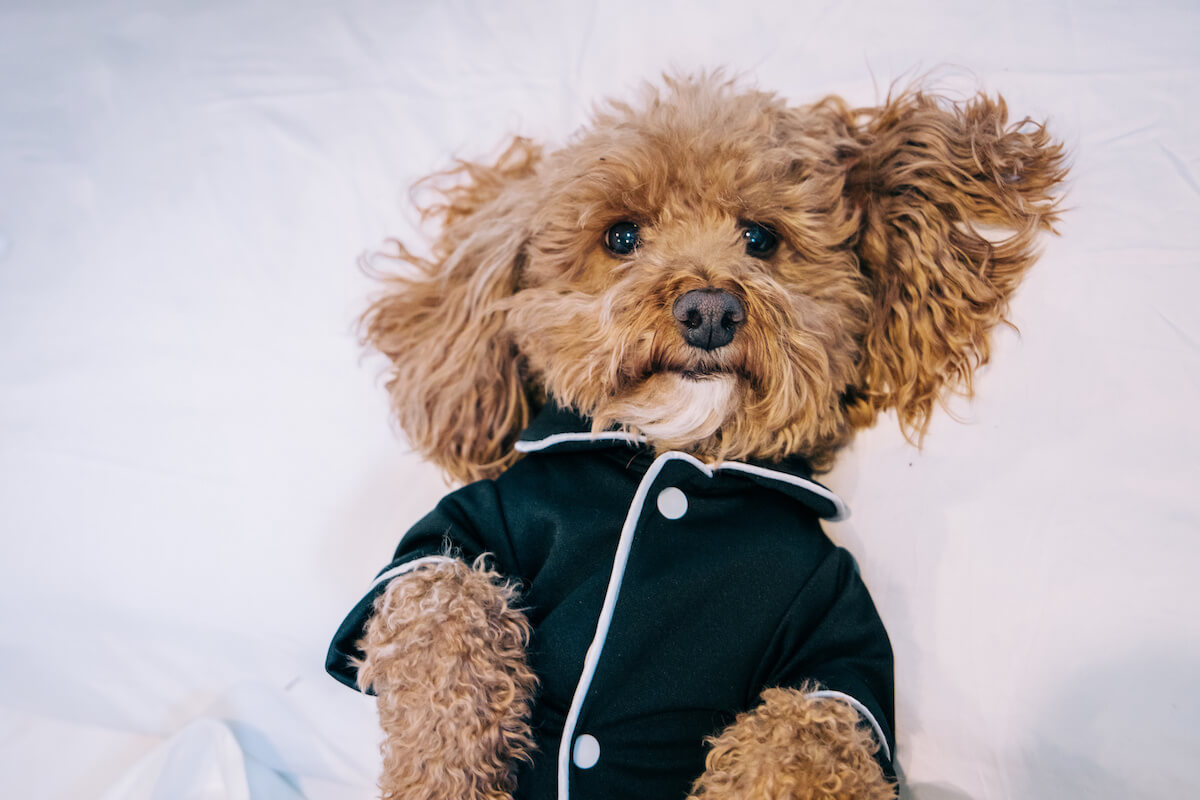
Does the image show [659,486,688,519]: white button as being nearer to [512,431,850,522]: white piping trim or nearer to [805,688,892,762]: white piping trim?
[512,431,850,522]: white piping trim

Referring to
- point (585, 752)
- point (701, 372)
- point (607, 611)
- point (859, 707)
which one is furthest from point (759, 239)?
point (585, 752)

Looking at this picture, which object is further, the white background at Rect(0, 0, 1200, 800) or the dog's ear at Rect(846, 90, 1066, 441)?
the dog's ear at Rect(846, 90, 1066, 441)

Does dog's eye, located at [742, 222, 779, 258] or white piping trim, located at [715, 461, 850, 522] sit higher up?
dog's eye, located at [742, 222, 779, 258]

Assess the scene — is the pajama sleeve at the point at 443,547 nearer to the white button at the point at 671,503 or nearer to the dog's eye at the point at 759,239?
the white button at the point at 671,503

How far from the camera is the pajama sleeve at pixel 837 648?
1312 mm

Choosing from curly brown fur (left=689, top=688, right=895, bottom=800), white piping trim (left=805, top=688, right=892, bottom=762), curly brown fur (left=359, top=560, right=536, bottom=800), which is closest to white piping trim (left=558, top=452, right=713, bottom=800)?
curly brown fur (left=359, top=560, right=536, bottom=800)

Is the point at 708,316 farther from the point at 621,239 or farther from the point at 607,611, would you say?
the point at 607,611

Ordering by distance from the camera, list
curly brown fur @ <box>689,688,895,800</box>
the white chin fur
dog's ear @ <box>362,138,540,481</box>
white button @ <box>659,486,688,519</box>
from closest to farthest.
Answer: curly brown fur @ <box>689,688,895,800</box>, the white chin fur, white button @ <box>659,486,688,519</box>, dog's ear @ <box>362,138,540,481</box>

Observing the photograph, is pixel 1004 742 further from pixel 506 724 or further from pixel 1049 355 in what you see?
pixel 506 724

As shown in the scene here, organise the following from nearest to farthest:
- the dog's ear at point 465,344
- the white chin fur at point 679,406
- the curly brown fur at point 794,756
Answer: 1. the curly brown fur at point 794,756
2. the white chin fur at point 679,406
3. the dog's ear at point 465,344

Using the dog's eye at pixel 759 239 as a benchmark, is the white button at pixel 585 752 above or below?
below

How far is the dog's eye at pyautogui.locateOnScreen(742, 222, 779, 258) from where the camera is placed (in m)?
1.48

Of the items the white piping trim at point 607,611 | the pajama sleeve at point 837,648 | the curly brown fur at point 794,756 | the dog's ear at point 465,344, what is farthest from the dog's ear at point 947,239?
the dog's ear at point 465,344

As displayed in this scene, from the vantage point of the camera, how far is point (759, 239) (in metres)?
1.48
